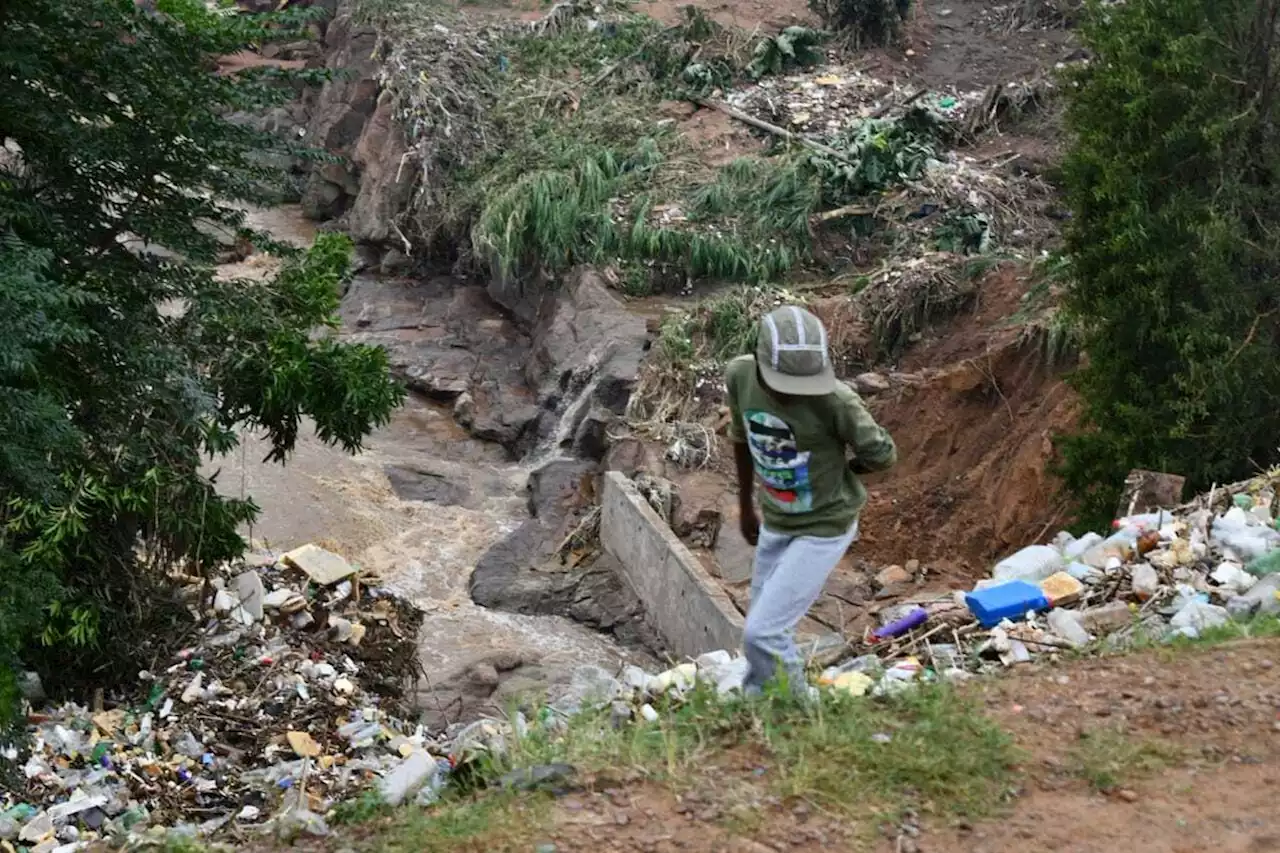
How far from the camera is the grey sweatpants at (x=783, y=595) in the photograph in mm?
4480

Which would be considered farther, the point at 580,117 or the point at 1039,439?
the point at 580,117

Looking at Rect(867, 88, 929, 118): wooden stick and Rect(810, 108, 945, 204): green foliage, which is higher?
Rect(867, 88, 929, 118): wooden stick

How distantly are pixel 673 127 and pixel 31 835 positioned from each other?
13.7 meters

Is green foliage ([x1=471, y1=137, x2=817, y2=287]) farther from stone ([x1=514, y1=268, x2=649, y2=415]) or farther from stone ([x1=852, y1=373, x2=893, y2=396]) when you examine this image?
stone ([x1=852, y1=373, x2=893, y2=396])

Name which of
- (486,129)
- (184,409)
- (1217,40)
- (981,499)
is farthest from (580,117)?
(184,409)

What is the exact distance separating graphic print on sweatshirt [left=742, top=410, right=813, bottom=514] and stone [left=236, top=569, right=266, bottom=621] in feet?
15.3

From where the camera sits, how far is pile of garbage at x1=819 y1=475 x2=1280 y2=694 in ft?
17.9

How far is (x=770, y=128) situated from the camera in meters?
17.4

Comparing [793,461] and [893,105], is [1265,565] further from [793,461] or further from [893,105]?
[893,105]

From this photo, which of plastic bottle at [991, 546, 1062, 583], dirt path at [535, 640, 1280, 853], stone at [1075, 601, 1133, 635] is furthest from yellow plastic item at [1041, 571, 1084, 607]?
dirt path at [535, 640, 1280, 853]

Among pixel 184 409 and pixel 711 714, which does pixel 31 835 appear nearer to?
pixel 184 409

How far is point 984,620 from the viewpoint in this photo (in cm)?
578

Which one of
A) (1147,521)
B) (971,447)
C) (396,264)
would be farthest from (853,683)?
(396,264)

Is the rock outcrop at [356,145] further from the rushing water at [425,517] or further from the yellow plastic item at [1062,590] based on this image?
the yellow plastic item at [1062,590]
